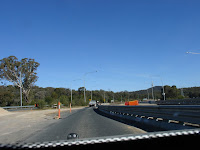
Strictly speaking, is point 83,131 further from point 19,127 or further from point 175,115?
point 19,127

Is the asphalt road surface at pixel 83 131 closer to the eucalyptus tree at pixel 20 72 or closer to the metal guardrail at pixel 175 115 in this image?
the metal guardrail at pixel 175 115

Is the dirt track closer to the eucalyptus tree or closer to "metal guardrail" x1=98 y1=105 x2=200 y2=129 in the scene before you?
"metal guardrail" x1=98 y1=105 x2=200 y2=129

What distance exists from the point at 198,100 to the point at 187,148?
3822 cm

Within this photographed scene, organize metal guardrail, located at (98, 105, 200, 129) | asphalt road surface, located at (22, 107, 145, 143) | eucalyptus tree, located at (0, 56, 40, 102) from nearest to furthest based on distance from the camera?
metal guardrail, located at (98, 105, 200, 129)
asphalt road surface, located at (22, 107, 145, 143)
eucalyptus tree, located at (0, 56, 40, 102)

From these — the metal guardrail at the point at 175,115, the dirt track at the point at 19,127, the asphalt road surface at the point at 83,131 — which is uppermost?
the metal guardrail at the point at 175,115

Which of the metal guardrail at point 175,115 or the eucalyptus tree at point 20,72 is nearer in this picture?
the metal guardrail at point 175,115

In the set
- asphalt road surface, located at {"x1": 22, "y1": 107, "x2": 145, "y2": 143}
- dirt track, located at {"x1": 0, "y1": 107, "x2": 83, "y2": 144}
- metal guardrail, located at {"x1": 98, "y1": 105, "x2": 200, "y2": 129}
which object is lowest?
dirt track, located at {"x1": 0, "y1": 107, "x2": 83, "y2": 144}

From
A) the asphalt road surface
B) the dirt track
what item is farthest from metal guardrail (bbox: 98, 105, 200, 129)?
the dirt track

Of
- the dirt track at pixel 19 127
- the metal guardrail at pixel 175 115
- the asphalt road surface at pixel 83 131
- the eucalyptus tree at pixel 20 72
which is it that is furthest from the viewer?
the eucalyptus tree at pixel 20 72

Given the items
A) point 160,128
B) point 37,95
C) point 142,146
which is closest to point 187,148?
point 142,146

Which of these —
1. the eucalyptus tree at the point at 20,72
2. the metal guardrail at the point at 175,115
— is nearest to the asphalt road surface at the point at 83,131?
the metal guardrail at the point at 175,115

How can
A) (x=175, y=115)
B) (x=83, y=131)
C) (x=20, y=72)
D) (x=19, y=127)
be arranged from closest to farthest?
(x=175, y=115), (x=83, y=131), (x=19, y=127), (x=20, y=72)

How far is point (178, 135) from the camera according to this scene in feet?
5.97

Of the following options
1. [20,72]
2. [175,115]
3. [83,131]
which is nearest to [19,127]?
[83,131]
